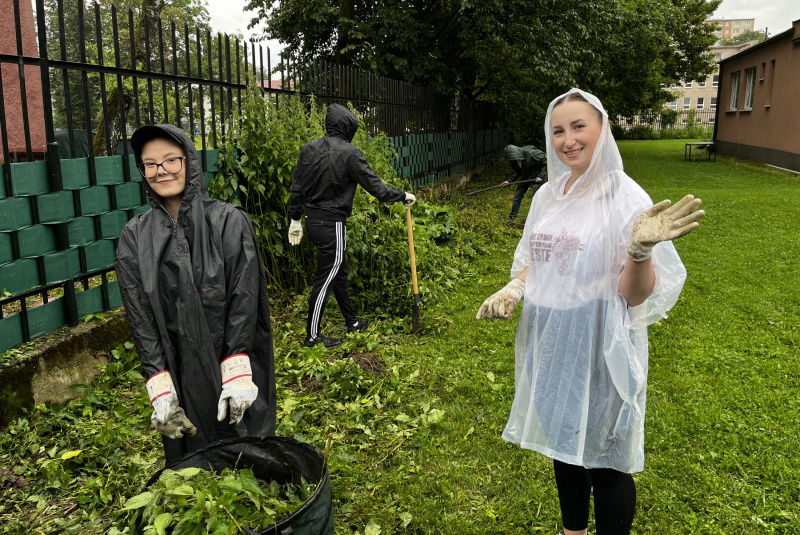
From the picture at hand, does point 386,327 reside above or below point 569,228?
below

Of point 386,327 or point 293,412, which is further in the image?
point 386,327

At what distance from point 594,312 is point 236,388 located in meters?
1.34

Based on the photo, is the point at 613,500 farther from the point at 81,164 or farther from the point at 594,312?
the point at 81,164

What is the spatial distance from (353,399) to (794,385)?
127 inches

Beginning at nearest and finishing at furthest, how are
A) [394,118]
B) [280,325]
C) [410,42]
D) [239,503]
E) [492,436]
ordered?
[239,503], [492,436], [280,325], [394,118], [410,42]

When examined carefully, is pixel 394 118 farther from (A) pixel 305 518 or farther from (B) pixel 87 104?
(A) pixel 305 518

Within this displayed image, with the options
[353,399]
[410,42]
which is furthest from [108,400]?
[410,42]

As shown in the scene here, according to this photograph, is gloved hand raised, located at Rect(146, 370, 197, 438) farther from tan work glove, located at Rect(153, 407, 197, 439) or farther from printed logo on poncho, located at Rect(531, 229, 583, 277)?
printed logo on poncho, located at Rect(531, 229, 583, 277)

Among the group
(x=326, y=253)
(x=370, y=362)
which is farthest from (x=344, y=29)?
(x=370, y=362)

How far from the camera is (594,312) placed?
2.12 metres

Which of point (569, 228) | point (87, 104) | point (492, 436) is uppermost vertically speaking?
point (87, 104)

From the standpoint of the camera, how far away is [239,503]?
1836 mm

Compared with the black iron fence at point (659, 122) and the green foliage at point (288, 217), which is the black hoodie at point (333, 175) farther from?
the black iron fence at point (659, 122)

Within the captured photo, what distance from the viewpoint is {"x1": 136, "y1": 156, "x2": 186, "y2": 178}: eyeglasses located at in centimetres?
229
